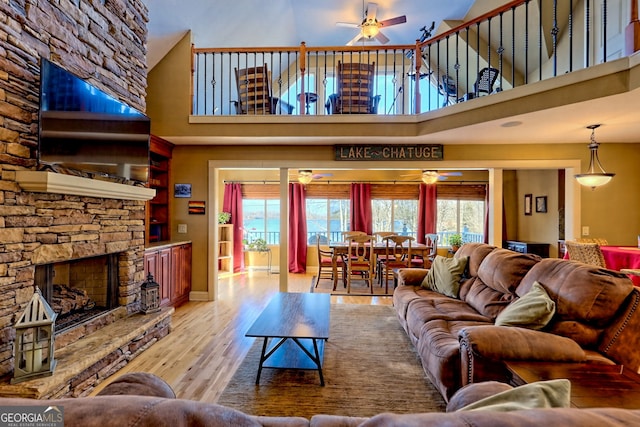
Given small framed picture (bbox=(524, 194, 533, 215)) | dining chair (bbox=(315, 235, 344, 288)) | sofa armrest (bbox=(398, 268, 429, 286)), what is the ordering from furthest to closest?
small framed picture (bbox=(524, 194, 533, 215))
dining chair (bbox=(315, 235, 344, 288))
sofa armrest (bbox=(398, 268, 429, 286))

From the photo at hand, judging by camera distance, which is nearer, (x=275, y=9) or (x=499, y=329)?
(x=499, y=329)

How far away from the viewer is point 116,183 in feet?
9.25

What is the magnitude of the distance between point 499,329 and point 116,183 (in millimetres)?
3164

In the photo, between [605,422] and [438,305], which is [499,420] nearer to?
[605,422]

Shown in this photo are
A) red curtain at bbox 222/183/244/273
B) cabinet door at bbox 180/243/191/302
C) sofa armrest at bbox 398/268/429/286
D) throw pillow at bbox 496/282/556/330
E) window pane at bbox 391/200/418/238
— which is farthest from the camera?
window pane at bbox 391/200/418/238

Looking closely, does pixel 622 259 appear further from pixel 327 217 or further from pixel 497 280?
pixel 327 217

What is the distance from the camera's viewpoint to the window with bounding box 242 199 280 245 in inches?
313

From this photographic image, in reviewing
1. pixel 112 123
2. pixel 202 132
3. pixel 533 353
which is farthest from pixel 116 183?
pixel 533 353

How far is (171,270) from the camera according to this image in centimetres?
450

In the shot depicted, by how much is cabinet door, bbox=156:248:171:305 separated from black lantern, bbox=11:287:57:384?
216 centimetres

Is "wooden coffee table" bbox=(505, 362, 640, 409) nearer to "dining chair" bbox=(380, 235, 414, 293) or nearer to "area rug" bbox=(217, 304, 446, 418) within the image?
"area rug" bbox=(217, 304, 446, 418)

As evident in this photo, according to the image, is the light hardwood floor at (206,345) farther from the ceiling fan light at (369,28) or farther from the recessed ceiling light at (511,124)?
the ceiling fan light at (369,28)

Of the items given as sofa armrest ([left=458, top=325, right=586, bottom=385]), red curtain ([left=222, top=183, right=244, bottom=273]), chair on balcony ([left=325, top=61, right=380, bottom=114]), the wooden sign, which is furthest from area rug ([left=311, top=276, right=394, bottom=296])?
sofa armrest ([left=458, top=325, right=586, bottom=385])

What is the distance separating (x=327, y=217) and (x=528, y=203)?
454 cm
